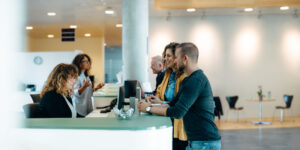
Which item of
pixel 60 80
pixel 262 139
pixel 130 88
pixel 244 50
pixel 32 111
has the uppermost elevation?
pixel 244 50

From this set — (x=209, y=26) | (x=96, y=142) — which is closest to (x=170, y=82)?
(x=96, y=142)

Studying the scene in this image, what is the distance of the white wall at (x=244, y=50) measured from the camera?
10.6 meters

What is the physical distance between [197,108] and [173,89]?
1.06 meters

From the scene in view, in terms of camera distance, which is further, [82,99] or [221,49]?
[221,49]

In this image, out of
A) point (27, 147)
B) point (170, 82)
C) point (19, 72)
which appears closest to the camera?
point (19, 72)

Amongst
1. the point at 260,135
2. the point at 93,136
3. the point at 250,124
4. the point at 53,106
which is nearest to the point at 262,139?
the point at 260,135

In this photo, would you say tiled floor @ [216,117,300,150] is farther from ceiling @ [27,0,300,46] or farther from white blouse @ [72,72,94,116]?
ceiling @ [27,0,300,46]

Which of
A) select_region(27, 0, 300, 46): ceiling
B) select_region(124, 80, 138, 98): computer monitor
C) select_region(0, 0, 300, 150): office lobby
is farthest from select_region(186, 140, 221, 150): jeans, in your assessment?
select_region(27, 0, 300, 46): ceiling

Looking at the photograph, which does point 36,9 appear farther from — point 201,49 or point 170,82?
point 170,82

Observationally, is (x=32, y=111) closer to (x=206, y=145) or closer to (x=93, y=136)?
(x=93, y=136)

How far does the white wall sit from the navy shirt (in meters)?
8.13

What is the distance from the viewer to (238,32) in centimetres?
1072

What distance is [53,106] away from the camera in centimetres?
328

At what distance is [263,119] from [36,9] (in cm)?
777
